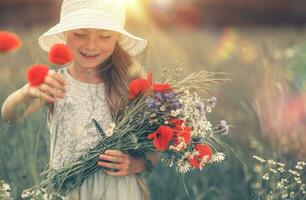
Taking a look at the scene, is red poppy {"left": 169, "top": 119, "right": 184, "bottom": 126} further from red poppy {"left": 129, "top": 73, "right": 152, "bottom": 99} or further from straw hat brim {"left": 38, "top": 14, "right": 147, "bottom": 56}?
straw hat brim {"left": 38, "top": 14, "right": 147, "bottom": 56}

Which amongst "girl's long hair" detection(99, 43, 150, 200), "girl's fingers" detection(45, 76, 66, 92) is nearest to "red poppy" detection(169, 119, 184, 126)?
"girl's long hair" detection(99, 43, 150, 200)

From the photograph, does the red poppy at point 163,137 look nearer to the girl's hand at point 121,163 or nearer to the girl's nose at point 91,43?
the girl's hand at point 121,163

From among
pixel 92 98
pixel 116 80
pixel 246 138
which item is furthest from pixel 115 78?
pixel 246 138

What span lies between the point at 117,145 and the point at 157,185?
1345mm

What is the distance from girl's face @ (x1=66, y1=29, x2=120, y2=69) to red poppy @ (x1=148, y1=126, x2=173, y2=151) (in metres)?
0.45

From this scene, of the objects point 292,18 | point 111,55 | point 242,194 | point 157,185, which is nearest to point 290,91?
point 242,194

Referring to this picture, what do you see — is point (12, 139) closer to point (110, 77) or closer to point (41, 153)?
point (41, 153)

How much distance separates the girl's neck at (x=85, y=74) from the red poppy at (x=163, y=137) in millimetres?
492

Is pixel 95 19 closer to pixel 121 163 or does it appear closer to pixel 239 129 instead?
pixel 121 163

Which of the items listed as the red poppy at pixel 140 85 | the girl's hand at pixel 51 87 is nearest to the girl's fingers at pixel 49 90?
the girl's hand at pixel 51 87

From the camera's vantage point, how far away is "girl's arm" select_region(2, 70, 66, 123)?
269 centimetres

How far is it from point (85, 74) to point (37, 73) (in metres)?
0.52

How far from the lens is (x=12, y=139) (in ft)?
13.3

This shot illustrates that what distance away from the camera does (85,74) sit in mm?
3139
